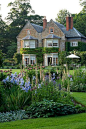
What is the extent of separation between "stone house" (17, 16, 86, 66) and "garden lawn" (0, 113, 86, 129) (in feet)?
109

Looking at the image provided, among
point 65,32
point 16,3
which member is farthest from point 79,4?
point 16,3

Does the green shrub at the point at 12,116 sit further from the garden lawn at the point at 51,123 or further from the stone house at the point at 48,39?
the stone house at the point at 48,39

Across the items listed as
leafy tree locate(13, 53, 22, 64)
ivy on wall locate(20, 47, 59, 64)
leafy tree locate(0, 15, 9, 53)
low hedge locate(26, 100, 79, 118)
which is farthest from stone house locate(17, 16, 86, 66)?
low hedge locate(26, 100, 79, 118)

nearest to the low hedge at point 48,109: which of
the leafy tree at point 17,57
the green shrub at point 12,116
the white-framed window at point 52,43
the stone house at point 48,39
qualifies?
the green shrub at point 12,116

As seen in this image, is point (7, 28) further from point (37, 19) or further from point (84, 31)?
point (84, 31)

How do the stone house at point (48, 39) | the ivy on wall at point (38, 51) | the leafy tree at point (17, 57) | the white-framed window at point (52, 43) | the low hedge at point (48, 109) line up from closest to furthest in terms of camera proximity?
the low hedge at point (48, 109)
the stone house at point (48, 39)
the white-framed window at point (52, 43)
the ivy on wall at point (38, 51)
the leafy tree at point (17, 57)

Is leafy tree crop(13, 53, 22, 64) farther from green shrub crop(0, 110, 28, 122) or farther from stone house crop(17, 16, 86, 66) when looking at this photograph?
green shrub crop(0, 110, 28, 122)

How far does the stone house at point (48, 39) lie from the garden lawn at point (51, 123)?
33.3 metres

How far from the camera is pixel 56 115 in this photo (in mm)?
5875

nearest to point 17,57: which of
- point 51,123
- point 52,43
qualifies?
point 52,43

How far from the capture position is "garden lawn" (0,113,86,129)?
196 inches

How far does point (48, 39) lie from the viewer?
39.7m

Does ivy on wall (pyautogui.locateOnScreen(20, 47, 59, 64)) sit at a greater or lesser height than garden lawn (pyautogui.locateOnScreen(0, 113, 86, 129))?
greater

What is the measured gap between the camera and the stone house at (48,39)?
39.3 metres
